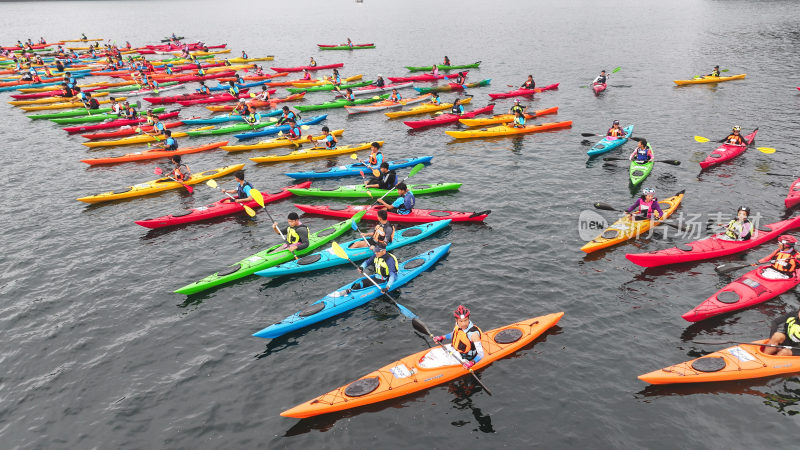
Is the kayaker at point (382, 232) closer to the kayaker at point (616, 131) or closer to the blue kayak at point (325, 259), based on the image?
the blue kayak at point (325, 259)

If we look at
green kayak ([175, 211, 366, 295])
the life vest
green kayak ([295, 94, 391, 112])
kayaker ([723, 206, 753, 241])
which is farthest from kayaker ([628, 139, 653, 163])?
green kayak ([295, 94, 391, 112])

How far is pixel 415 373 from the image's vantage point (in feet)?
38.5

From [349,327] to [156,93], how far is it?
140 ft

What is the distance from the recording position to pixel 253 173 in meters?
27.0

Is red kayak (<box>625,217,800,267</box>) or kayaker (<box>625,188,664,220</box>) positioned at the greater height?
kayaker (<box>625,188,664,220</box>)

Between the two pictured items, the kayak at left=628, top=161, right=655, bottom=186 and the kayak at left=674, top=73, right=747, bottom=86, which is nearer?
the kayak at left=628, top=161, right=655, bottom=186

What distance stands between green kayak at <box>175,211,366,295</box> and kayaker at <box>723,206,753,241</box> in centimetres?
1493

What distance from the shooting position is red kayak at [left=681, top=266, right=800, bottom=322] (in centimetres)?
1316

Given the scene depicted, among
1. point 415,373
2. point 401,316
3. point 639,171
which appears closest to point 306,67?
point 639,171

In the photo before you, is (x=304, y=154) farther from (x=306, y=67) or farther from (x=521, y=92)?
(x=306, y=67)

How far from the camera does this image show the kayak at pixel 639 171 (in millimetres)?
21953

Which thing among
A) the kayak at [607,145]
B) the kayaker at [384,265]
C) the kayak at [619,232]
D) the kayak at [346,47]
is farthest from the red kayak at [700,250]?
the kayak at [346,47]

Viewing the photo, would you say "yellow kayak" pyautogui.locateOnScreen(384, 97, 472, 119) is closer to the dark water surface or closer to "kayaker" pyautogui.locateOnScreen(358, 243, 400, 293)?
the dark water surface

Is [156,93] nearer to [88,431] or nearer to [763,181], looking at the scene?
[88,431]
